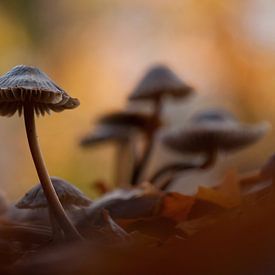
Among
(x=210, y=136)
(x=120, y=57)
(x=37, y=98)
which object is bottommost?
(x=210, y=136)

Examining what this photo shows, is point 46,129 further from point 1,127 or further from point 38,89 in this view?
point 38,89

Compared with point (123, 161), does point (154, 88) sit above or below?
above

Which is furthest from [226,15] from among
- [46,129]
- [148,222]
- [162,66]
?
[148,222]

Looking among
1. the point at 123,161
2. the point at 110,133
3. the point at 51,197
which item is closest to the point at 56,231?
the point at 51,197

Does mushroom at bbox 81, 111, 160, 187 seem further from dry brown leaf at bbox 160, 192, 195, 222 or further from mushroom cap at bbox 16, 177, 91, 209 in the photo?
mushroom cap at bbox 16, 177, 91, 209

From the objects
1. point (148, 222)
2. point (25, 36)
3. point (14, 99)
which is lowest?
point (148, 222)

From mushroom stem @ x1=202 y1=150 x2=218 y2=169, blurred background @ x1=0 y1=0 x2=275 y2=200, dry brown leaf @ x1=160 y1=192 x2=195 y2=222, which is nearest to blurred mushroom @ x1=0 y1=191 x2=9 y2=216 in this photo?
dry brown leaf @ x1=160 y1=192 x2=195 y2=222

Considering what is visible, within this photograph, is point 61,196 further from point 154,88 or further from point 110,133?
point 110,133

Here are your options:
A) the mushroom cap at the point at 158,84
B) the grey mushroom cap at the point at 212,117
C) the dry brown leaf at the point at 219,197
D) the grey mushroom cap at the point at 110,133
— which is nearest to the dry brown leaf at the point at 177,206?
the dry brown leaf at the point at 219,197
